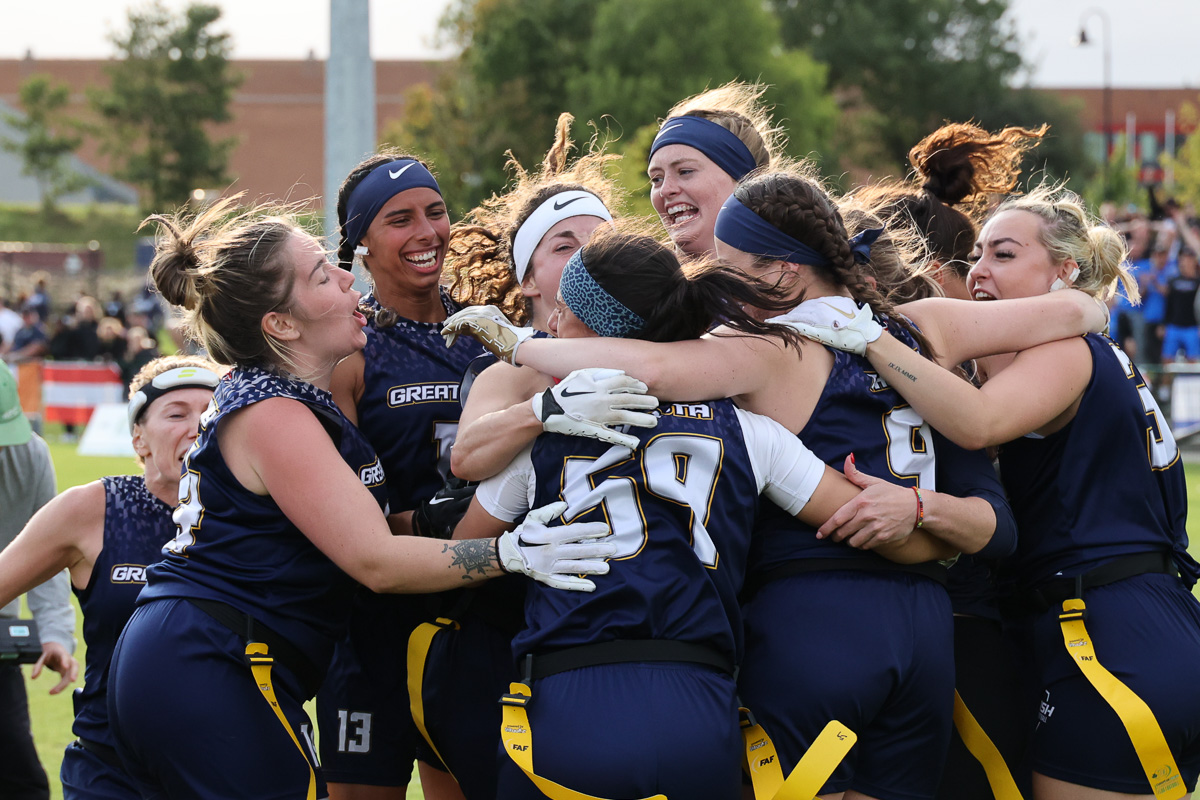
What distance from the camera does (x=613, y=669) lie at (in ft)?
8.36

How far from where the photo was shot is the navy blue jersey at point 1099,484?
3260 mm

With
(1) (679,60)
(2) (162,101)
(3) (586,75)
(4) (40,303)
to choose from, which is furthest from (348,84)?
(2) (162,101)

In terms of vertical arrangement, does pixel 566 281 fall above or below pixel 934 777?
above

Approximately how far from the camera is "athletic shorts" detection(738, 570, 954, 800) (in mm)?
2781

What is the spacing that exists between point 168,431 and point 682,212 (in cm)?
181

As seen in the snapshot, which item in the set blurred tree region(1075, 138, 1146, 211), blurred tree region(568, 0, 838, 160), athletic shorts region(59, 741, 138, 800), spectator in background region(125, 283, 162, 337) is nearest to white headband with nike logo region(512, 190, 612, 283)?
athletic shorts region(59, 741, 138, 800)

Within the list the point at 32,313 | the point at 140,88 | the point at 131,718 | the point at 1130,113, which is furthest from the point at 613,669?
the point at 1130,113

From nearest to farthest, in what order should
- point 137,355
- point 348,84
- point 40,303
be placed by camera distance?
point 348,84
point 137,355
point 40,303

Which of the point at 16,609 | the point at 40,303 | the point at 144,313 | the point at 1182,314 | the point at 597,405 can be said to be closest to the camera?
the point at 597,405

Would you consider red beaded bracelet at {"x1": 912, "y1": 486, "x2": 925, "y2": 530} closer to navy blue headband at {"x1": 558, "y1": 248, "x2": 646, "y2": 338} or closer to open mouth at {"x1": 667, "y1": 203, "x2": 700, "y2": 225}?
navy blue headband at {"x1": 558, "y1": 248, "x2": 646, "y2": 338}

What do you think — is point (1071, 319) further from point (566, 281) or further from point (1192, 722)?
point (566, 281)

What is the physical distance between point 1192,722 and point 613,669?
64.7 inches

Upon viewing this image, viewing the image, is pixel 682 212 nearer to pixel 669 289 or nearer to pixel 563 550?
Result: pixel 669 289

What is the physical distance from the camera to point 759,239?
3.00m
